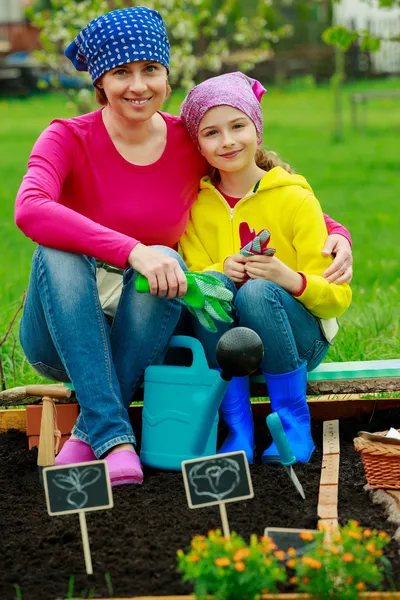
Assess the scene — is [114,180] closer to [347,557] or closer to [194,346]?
[194,346]

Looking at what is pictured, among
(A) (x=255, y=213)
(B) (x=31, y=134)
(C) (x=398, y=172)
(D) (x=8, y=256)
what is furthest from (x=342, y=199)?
(B) (x=31, y=134)

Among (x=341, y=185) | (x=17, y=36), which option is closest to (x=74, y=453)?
(x=341, y=185)

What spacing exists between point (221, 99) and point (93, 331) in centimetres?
80

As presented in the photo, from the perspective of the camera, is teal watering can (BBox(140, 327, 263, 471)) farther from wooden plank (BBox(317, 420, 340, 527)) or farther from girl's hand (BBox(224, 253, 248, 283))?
wooden plank (BBox(317, 420, 340, 527))

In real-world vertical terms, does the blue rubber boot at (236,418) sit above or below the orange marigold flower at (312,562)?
below

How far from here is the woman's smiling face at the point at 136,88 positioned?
116 inches

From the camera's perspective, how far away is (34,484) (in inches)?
111

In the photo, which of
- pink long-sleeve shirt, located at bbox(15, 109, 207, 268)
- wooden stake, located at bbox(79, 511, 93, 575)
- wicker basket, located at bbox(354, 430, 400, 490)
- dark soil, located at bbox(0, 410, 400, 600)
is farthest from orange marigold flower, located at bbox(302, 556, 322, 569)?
pink long-sleeve shirt, located at bbox(15, 109, 207, 268)

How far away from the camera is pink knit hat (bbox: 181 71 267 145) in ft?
9.72

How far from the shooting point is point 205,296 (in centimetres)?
275

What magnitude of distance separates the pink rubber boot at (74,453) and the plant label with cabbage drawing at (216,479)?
711 mm

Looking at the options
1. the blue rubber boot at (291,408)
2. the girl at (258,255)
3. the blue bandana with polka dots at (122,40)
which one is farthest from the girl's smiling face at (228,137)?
the blue rubber boot at (291,408)

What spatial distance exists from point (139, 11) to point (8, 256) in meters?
3.76

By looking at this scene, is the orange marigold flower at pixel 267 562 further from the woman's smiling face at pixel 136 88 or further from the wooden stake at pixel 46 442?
the woman's smiling face at pixel 136 88
